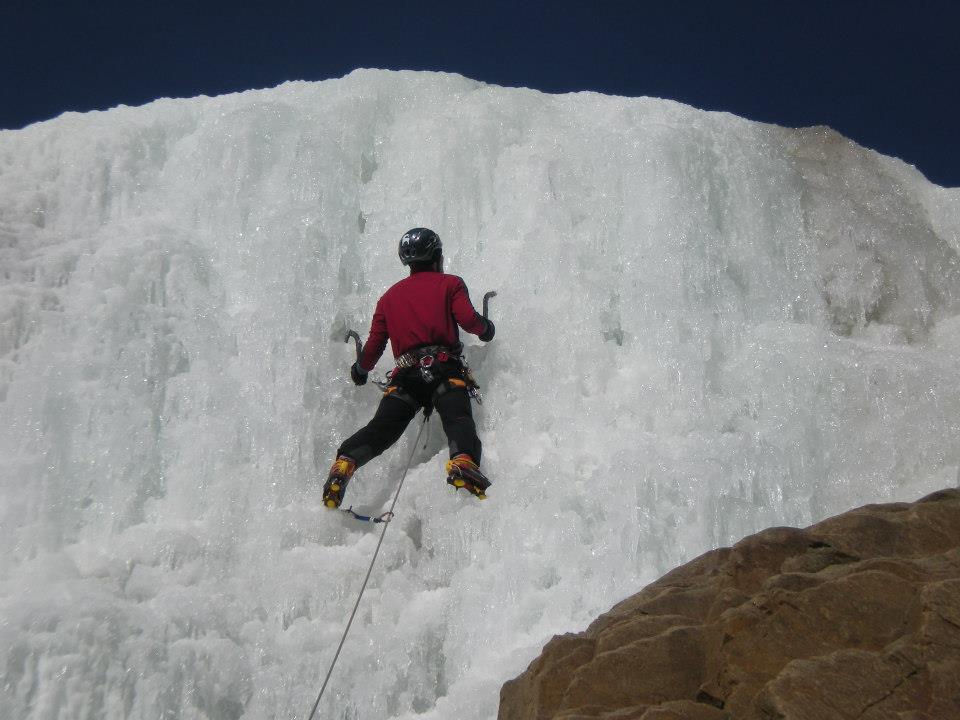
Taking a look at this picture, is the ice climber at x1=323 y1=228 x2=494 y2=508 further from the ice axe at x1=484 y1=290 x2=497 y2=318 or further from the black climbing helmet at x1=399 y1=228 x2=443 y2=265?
the ice axe at x1=484 y1=290 x2=497 y2=318

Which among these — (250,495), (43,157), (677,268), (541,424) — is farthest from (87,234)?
(677,268)

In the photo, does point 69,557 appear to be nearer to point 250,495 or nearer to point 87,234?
point 250,495

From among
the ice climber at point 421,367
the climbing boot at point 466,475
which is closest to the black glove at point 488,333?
the ice climber at point 421,367

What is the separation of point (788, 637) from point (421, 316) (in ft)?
10.2

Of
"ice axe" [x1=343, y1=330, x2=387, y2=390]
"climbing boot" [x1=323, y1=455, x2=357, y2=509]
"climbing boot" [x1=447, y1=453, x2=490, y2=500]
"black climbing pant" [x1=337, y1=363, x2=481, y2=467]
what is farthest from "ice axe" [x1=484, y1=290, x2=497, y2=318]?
"climbing boot" [x1=323, y1=455, x2=357, y2=509]

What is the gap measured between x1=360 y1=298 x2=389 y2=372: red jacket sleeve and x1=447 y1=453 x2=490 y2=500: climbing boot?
101 cm

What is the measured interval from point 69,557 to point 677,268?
4.36 m

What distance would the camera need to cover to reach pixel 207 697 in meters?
4.41

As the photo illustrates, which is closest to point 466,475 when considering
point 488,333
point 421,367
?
point 421,367

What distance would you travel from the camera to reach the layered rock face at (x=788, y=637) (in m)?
2.91

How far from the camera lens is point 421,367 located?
5.57m

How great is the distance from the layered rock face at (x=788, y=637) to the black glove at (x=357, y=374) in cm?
242

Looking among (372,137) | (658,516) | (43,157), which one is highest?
(372,137)

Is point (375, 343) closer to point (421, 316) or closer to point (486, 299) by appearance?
point (421, 316)
